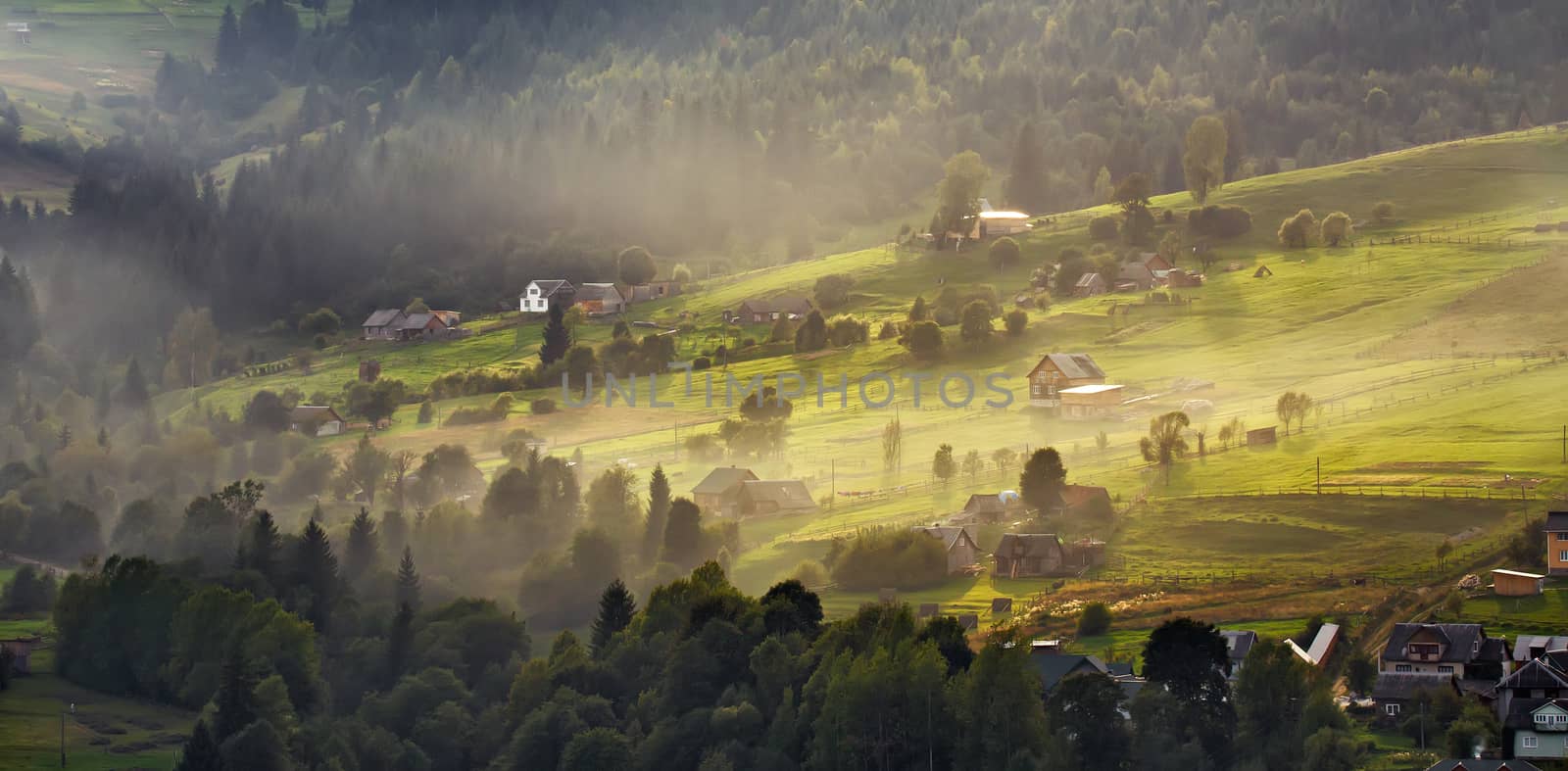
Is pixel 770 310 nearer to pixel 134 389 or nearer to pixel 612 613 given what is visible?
pixel 134 389

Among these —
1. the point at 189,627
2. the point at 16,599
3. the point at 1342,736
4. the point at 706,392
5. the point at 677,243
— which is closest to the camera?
the point at 1342,736

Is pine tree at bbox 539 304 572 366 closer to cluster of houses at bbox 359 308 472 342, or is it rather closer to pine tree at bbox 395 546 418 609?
cluster of houses at bbox 359 308 472 342

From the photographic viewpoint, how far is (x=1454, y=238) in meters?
146

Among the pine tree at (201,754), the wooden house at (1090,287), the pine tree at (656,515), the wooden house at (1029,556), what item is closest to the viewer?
the pine tree at (201,754)

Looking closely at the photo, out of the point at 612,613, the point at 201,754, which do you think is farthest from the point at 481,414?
the point at 201,754

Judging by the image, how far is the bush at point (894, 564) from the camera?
88000mm

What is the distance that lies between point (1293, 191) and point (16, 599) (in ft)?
330

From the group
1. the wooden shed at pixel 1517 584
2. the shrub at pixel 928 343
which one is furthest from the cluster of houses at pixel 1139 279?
the wooden shed at pixel 1517 584

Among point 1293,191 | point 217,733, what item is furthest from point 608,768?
point 1293,191

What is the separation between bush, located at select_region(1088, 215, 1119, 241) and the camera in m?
157

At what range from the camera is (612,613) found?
86.2m

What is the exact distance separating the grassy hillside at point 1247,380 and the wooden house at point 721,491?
2.65m

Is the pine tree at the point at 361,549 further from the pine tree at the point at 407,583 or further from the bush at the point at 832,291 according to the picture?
the bush at the point at 832,291

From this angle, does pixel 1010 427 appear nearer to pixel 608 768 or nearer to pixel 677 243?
pixel 608 768
